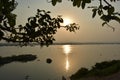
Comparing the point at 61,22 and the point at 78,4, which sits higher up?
the point at 78,4

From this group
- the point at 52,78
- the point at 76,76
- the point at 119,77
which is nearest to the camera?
the point at 119,77

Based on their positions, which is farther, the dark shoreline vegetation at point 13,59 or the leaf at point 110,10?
the dark shoreline vegetation at point 13,59

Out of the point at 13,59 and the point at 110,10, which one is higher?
the point at 110,10

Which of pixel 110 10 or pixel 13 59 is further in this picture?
pixel 13 59

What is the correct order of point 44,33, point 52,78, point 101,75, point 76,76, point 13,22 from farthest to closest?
point 52,78
point 76,76
point 101,75
point 44,33
point 13,22

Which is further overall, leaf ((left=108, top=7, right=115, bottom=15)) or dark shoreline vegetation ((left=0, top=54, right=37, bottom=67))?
dark shoreline vegetation ((left=0, top=54, right=37, bottom=67))

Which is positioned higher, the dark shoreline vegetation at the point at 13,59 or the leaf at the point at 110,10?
the leaf at the point at 110,10

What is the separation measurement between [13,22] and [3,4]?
24cm

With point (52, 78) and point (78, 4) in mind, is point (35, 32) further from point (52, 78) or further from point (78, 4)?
point (52, 78)

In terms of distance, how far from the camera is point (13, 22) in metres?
2.81

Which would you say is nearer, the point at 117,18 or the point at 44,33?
the point at 117,18

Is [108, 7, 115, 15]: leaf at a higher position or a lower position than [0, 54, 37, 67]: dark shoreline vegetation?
higher

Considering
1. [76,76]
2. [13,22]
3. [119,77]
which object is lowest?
[76,76]

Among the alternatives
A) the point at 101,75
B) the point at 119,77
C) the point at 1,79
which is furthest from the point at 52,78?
the point at 119,77
